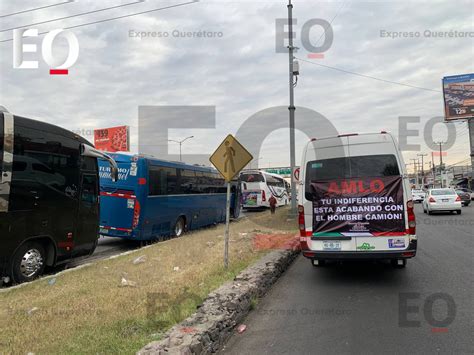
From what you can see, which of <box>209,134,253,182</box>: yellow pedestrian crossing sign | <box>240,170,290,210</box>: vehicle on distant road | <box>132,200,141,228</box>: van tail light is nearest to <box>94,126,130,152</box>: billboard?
<box>240,170,290,210</box>: vehicle on distant road

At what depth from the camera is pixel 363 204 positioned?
705 cm

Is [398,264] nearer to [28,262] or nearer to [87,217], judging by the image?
[87,217]

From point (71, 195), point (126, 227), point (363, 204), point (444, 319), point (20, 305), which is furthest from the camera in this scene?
point (126, 227)

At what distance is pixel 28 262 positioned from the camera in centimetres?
795

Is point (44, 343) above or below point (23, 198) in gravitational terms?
below

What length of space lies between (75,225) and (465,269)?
8420mm

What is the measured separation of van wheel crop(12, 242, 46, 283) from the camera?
7652mm

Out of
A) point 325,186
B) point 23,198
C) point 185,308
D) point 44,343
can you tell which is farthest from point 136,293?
point 325,186

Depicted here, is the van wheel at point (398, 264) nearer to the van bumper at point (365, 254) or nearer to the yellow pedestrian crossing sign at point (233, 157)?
the van bumper at point (365, 254)

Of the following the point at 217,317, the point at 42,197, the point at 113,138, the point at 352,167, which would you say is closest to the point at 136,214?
the point at 42,197

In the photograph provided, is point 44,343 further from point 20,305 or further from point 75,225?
point 75,225

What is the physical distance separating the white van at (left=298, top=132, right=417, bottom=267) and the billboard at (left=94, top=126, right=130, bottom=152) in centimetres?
4605

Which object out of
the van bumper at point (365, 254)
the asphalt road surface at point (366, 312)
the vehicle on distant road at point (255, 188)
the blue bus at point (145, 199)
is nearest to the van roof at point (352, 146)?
the van bumper at point (365, 254)

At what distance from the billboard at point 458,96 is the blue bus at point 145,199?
4717cm
